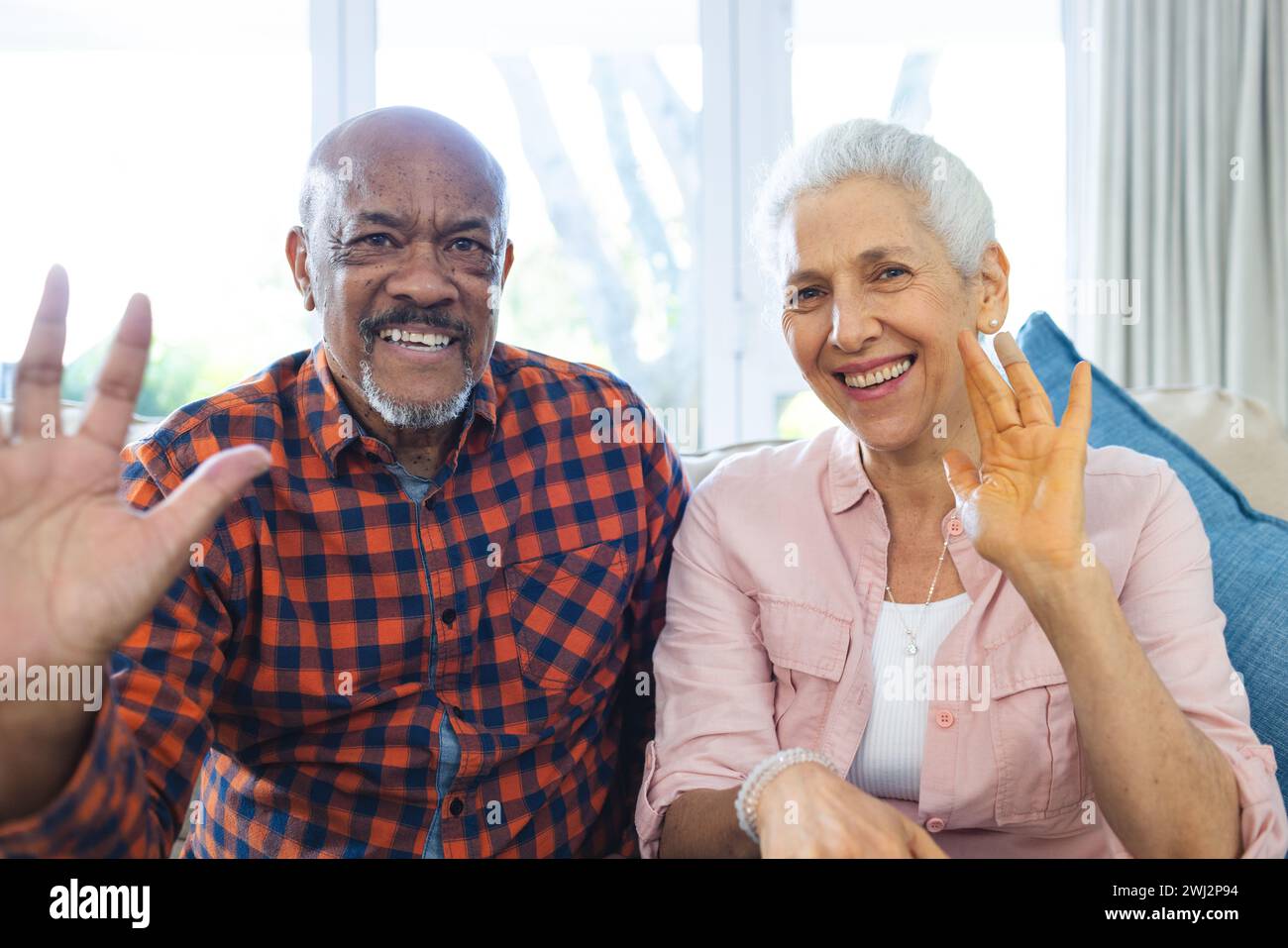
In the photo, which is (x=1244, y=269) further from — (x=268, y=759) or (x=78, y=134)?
(x=78, y=134)

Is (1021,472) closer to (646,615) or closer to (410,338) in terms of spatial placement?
(646,615)

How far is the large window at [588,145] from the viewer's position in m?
3.12

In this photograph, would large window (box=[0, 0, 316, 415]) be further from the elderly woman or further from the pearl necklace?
the pearl necklace

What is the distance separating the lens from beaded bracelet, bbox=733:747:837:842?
1.05 meters

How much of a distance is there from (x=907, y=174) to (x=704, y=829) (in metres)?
0.80

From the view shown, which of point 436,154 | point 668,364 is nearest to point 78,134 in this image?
point 668,364

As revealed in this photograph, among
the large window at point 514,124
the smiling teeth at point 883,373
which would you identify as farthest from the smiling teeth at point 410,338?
the large window at point 514,124

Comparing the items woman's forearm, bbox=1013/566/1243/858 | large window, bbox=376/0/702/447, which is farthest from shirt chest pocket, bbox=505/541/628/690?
large window, bbox=376/0/702/447

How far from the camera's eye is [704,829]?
1.13 metres

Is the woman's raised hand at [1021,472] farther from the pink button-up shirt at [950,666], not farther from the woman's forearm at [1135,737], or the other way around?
the pink button-up shirt at [950,666]

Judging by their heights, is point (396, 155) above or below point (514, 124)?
below

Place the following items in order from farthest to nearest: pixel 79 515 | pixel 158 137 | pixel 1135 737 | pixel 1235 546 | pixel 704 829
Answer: pixel 158 137 < pixel 1235 546 < pixel 704 829 < pixel 1135 737 < pixel 79 515

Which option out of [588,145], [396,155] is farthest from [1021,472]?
[588,145]

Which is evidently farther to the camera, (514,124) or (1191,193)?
(514,124)
